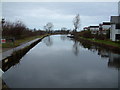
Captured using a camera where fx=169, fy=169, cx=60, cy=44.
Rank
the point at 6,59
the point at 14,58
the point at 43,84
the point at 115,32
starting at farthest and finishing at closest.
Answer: the point at 115,32
the point at 14,58
the point at 6,59
the point at 43,84

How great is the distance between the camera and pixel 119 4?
2345 cm

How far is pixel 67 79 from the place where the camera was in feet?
24.8

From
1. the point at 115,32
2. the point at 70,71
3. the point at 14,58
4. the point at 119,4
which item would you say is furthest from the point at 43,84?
the point at 119,4

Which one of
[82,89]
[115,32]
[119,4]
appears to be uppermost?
[119,4]

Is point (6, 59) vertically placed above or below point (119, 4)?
below

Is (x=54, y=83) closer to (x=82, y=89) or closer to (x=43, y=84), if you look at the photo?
(x=43, y=84)

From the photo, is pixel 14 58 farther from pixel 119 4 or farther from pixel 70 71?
pixel 119 4

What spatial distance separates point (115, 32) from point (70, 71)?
16.0m

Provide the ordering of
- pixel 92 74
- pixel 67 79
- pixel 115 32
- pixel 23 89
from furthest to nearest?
pixel 115 32
pixel 92 74
pixel 67 79
pixel 23 89

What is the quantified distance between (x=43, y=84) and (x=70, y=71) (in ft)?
7.93

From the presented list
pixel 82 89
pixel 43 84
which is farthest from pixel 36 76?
pixel 82 89

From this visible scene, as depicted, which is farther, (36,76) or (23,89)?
(36,76)

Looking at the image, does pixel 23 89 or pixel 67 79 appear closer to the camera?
pixel 23 89

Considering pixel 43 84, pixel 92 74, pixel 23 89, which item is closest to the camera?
pixel 23 89
